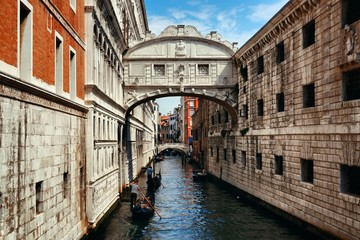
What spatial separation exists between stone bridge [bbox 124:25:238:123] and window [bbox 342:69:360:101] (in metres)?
11.5

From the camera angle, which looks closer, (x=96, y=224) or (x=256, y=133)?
(x=96, y=224)

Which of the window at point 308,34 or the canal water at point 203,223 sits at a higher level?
the window at point 308,34

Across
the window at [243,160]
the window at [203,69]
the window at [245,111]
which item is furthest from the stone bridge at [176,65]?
the window at [243,160]

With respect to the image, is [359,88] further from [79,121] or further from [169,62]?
[169,62]

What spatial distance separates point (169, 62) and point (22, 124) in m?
15.8

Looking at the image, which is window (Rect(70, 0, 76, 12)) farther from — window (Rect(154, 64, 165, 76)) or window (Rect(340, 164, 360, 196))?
window (Rect(154, 64, 165, 76))

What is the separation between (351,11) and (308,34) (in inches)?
115

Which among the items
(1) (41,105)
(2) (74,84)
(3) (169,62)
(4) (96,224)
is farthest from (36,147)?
(3) (169,62)

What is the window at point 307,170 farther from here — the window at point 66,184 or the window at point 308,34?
the window at point 66,184

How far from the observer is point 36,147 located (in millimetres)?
7953

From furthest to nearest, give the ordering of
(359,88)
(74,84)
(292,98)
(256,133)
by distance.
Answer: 1. (256,133)
2. (292,98)
3. (74,84)
4. (359,88)

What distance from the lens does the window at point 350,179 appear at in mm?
10711

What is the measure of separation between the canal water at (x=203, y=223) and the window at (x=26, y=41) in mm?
7305

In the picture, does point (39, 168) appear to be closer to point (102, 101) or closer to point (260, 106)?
point (102, 101)
